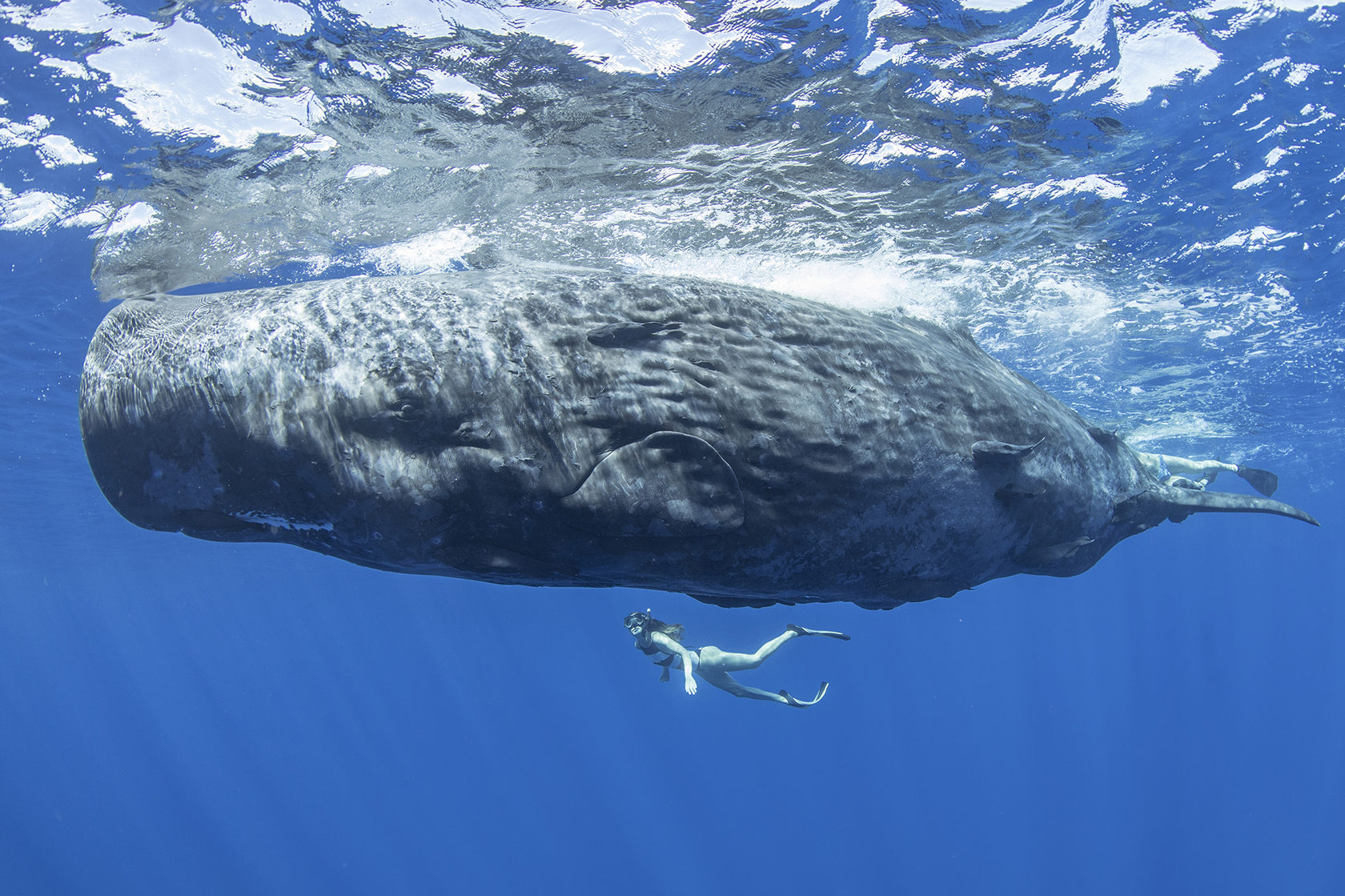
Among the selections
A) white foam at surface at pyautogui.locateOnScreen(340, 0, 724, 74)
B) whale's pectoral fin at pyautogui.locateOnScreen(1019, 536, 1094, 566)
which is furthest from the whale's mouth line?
white foam at surface at pyautogui.locateOnScreen(340, 0, 724, 74)

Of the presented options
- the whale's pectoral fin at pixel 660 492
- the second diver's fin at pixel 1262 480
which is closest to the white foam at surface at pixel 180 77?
the whale's pectoral fin at pixel 660 492

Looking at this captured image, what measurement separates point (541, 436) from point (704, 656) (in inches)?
635

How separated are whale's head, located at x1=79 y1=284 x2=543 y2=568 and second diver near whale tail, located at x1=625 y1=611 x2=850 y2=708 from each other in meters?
9.49

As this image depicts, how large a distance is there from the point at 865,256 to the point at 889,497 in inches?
401

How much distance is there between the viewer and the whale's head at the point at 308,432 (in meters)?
3.09

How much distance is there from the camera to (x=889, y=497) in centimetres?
363

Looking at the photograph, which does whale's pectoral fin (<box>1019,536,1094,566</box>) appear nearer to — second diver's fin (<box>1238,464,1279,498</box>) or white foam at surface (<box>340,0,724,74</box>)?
white foam at surface (<box>340,0,724,74</box>)

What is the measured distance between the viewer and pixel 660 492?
10.4 feet

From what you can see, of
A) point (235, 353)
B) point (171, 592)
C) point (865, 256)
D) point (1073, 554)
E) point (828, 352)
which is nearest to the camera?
point (235, 353)

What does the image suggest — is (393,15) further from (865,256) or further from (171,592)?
(171,592)

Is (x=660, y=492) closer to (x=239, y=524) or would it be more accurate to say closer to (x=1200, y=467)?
(x=239, y=524)

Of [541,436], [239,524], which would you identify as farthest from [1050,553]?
[239,524]

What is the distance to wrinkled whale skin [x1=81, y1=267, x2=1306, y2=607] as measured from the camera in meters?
3.12

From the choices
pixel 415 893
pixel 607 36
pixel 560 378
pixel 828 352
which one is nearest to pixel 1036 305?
pixel 607 36
